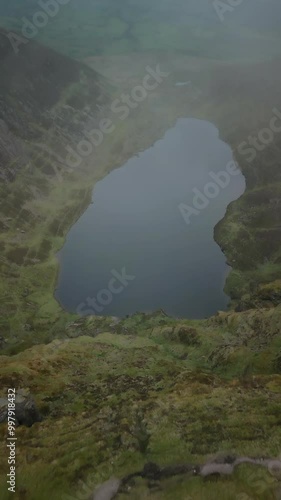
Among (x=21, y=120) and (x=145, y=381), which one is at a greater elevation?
(x=145, y=381)

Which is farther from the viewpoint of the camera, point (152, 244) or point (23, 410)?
point (152, 244)

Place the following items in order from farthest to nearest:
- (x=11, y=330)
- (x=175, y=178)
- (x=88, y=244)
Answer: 1. (x=175, y=178)
2. (x=88, y=244)
3. (x=11, y=330)

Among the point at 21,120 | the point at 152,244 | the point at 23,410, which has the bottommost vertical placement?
the point at 152,244

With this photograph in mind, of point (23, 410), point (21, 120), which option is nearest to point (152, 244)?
point (21, 120)

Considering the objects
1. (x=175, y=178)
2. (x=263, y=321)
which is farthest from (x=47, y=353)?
(x=175, y=178)

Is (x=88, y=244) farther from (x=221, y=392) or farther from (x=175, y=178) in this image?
(x=221, y=392)

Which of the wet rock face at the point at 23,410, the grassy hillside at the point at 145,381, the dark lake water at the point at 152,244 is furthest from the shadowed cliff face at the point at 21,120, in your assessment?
the wet rock face at the point at 23,410

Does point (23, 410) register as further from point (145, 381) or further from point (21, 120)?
point (21, 120)

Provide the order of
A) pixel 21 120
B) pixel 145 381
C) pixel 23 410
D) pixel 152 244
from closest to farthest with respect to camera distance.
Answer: pixel 23 410 → pixel 145 381 → pixel 152 244 → pixel 21 120

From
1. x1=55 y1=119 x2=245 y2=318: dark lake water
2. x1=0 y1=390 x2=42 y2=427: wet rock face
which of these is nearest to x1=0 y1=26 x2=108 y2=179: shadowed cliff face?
x1=55 y1=119 x2=245 y2=318: dark lake water
